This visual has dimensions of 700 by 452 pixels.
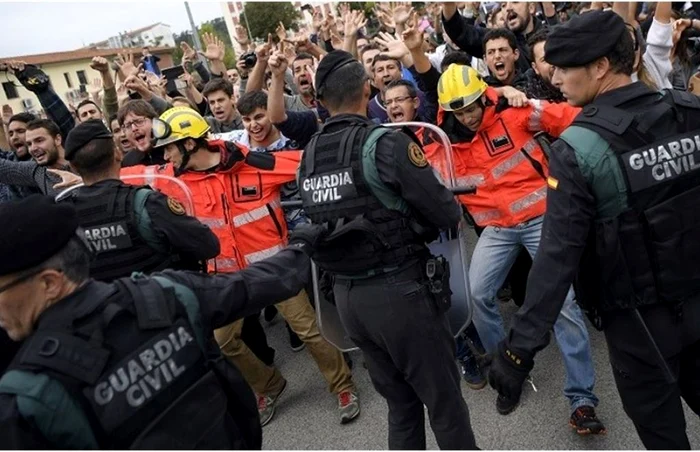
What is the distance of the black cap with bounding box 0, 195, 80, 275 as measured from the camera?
1452 mm

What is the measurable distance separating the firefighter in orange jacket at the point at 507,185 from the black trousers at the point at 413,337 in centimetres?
69

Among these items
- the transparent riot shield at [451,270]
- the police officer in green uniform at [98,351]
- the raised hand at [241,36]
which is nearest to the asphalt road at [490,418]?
the transparent riot shield at [451,270]

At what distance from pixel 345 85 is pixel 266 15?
57.9 meters

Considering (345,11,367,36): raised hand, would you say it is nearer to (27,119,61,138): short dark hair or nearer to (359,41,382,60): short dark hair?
(359,41,382,60): short dark hair

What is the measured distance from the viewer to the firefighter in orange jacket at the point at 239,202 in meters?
3.55


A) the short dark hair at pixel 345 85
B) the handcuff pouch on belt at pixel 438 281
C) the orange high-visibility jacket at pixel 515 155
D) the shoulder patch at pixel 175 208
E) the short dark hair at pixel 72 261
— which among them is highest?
the short dark hair at pixel 345 85

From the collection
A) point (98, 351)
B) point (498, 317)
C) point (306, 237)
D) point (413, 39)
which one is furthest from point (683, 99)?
point (98, 351)

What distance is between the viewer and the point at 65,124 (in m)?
4.96

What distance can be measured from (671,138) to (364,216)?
3.87 feet

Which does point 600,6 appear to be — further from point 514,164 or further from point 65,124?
point 65,124

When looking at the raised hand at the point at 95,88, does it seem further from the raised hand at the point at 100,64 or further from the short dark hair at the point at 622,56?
the short dark hair at the point at 622,56

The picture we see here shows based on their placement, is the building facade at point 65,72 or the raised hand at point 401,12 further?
the building facade at point 65,72

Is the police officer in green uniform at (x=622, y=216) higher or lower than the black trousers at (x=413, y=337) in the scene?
higher

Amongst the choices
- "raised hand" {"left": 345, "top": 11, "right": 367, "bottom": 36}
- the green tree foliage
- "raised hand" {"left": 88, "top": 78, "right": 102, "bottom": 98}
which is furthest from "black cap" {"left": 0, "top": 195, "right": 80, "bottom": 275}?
the green tree foliage
